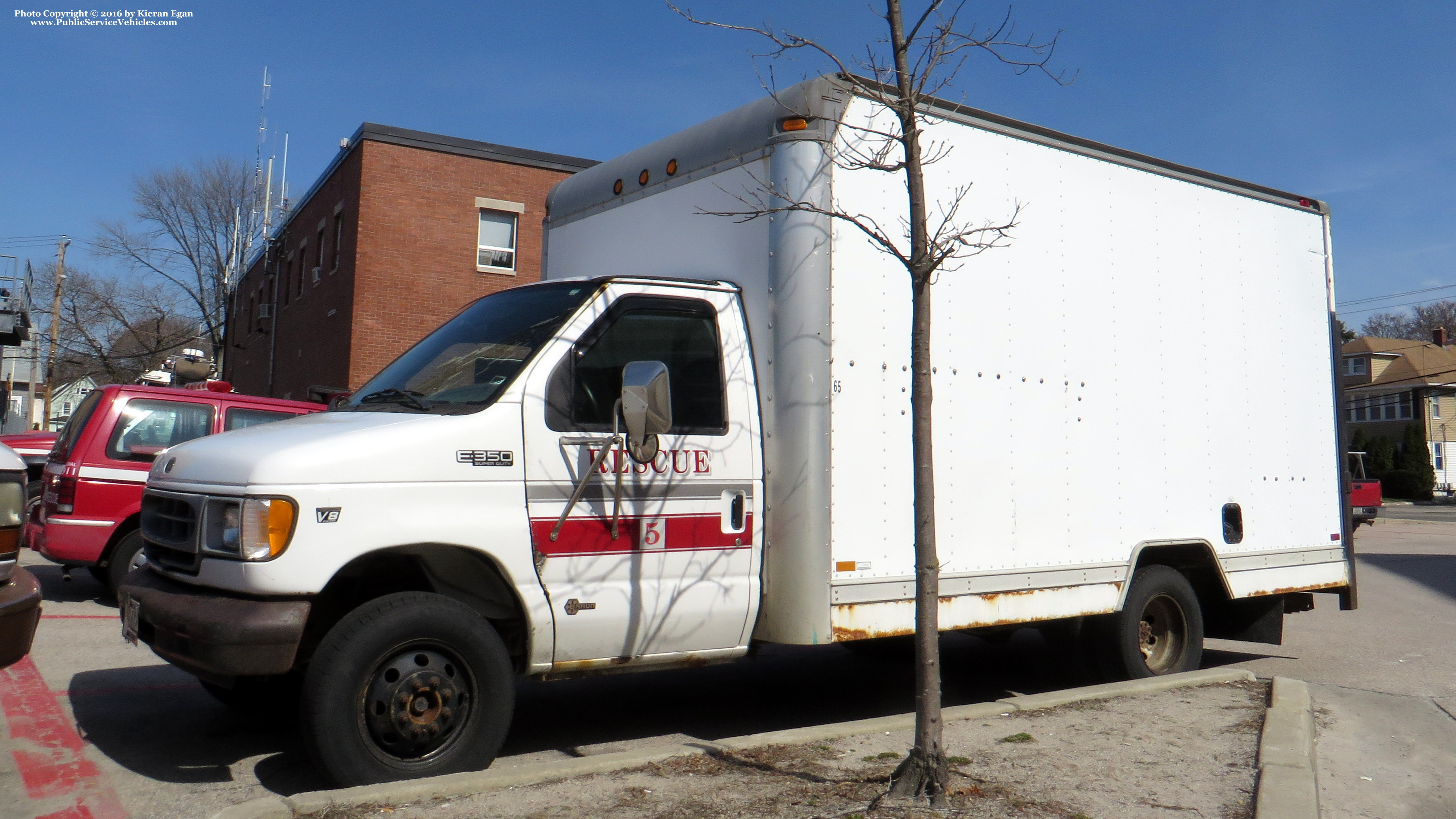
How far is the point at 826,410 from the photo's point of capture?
207 inches

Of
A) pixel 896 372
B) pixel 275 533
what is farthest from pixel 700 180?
pixel 275 533

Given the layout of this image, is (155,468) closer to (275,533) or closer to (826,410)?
(275,533)

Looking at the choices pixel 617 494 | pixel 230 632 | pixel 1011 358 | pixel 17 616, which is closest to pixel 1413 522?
pixel 1011 358

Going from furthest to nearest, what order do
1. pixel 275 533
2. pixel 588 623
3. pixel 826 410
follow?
pixel 826 410 → pixel 588 623 → pixel 275 533

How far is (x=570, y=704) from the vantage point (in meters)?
6.74

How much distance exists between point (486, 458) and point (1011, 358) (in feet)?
9.96

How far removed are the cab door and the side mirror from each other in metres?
0.24

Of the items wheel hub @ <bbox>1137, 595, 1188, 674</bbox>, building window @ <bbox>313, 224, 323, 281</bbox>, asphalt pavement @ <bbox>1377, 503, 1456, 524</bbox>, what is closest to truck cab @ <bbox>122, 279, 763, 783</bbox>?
wheel hub @ <bbox>1137, 595, 1188, 674</bbox>

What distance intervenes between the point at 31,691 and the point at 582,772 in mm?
4035

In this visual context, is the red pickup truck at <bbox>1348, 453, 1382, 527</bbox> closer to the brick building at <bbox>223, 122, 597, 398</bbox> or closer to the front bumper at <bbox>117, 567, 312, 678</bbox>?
the brick building at <bbox>223, 122, 597, 398</bbox>

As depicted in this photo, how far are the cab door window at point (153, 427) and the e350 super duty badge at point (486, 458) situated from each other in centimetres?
601

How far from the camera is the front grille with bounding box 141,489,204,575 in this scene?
4.46m

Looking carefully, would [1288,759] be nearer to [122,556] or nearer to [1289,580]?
[1289,580]

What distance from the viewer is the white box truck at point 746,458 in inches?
171
